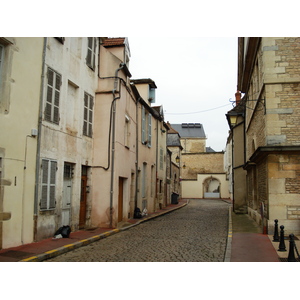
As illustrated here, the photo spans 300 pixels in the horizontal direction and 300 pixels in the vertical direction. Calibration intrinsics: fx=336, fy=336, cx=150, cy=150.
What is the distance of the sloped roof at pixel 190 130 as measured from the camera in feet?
199

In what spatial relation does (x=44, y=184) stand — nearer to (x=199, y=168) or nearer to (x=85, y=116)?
(x=85, y=116)

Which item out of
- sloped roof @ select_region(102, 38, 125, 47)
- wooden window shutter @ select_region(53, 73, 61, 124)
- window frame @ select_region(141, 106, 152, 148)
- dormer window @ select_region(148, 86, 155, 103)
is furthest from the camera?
dormer window @ select_region(148, 86, 155, 103)

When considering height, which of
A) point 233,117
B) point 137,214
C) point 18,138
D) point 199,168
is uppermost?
point 233,117

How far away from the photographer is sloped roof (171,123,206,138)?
60.5 metres

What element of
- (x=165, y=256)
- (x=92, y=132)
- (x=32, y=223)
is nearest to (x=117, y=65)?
(x=92, y=132)

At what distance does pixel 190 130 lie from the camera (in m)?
61.7

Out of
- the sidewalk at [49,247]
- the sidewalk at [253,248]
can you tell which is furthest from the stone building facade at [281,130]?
the sidewalk at [49,247]

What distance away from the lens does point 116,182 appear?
40.5 ft

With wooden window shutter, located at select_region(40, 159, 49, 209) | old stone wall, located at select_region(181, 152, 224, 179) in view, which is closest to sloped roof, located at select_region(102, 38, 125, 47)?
wooden window shutter, located at select_region(40, 159, 49, 209)

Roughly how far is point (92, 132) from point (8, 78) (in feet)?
16.0

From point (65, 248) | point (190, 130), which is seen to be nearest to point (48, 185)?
point (65, 248)

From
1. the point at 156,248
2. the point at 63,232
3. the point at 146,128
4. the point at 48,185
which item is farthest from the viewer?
the point at 146,128

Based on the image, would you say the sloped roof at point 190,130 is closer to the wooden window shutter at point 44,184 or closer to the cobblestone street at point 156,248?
the cobblestone street at point 156,248

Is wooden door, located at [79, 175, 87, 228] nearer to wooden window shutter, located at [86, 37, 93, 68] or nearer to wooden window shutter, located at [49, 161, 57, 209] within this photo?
wooden window shutter, located at [49, 161, 57, 209]
